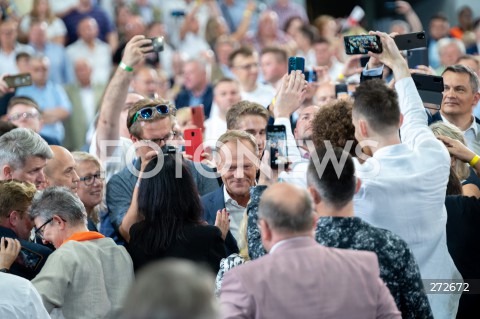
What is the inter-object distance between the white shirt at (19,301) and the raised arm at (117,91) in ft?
7.52

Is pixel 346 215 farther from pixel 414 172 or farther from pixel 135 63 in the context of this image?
pixel 135 63

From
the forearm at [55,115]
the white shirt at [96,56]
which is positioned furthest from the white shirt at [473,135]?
the white shirt at [96,56]

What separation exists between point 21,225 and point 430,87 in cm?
250

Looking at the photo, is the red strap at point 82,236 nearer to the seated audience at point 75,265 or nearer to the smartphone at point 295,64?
the seated audience at point 75,265

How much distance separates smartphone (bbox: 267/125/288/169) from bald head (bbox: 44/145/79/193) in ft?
5.29

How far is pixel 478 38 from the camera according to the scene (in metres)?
12.0

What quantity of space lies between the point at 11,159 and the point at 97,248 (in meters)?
1.26

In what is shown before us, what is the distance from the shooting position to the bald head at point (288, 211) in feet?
11.0

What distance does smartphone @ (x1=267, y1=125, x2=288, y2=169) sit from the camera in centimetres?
430

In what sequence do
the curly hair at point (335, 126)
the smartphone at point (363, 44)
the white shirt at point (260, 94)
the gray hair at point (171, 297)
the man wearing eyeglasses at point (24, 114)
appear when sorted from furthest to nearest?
the white shirt at point (260, 94) → the man wearing eyeglasses at point (24, 114) → the smartphone at point (363, 44) → the curly hair at point (335, 126) → the gray hair at point (171, 297)

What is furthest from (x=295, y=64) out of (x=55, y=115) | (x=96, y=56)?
(x=96, y=56)

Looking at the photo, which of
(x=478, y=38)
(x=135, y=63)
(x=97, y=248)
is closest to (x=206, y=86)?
(x=478, y=38)

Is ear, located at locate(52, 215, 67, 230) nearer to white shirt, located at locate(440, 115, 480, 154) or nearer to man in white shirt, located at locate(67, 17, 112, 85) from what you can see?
white shirt, located at locate(440, 115, 480, 154)

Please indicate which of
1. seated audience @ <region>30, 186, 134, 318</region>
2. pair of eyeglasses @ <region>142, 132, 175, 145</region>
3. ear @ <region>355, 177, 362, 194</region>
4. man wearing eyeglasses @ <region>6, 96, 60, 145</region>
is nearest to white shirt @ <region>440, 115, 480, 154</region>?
pair of eyeglasses @ <region>142, 132, 175, 145</region>
